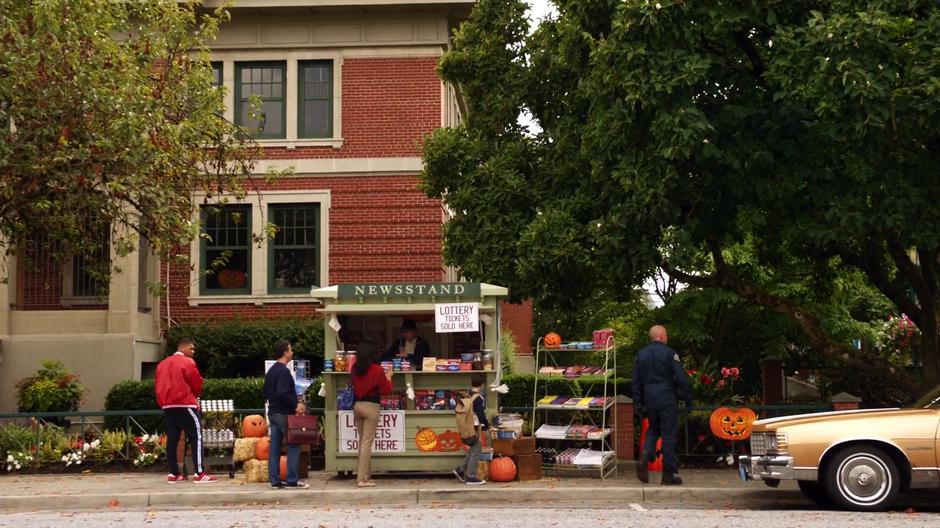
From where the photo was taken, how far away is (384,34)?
2434cm

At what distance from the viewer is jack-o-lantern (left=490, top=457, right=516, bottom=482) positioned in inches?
543

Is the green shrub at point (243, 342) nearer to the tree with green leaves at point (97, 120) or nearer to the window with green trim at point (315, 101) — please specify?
the window with green trim at point (315, 101)

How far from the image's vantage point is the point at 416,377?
14.5m

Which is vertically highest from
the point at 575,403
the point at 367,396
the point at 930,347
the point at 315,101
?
the point at 315,101

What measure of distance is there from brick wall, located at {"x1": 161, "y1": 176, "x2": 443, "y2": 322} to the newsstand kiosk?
9137 millimetres

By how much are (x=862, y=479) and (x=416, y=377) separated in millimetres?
5674

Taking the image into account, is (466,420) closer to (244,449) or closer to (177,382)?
(244,449)

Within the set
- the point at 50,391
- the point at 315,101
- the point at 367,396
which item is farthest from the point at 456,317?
the point at 315,101

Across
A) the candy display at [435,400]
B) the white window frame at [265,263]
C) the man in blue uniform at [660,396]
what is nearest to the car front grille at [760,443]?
the man in blue uniform at [660,396]

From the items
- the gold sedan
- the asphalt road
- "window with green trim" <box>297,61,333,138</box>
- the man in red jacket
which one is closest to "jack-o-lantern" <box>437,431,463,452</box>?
the asphalt road

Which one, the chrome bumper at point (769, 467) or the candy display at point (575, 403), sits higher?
the candy display at point (575, 403)

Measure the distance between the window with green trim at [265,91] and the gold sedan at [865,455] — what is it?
1575 centimetres

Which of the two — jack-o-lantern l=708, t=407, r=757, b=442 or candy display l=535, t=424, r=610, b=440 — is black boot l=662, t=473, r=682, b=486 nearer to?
candy display l=535, t=424, r=610, b=440

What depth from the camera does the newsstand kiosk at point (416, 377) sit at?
1417 cm
